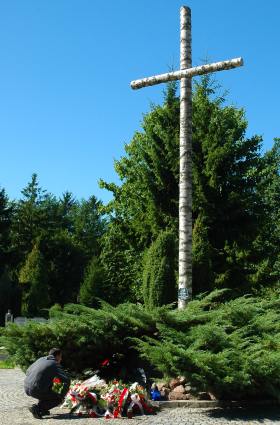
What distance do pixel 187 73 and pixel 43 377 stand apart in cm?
728

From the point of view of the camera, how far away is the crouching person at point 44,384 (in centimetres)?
867

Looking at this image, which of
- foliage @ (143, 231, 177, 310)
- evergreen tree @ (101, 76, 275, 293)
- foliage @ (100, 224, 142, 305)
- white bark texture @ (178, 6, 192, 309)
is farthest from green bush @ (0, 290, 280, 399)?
foliage @ (100, 224, 142, 305)

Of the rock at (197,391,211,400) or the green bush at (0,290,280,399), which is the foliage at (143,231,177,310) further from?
the rock at (197,391,211,400)

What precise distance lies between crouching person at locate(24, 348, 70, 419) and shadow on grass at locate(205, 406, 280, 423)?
2.38m

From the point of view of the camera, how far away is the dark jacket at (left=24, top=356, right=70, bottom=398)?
8.68 meters

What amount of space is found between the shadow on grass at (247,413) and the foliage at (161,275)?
292 inches

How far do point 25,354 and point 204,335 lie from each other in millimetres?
3458

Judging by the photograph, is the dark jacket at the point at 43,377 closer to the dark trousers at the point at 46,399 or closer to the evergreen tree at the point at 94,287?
the dark trousers at the point at 46,399

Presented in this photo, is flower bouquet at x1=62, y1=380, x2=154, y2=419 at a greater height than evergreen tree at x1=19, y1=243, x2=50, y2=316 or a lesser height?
lesser

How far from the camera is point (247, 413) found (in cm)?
864

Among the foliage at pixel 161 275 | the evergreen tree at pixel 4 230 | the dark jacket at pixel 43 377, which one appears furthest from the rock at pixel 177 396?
the evergreen tree at pixel 4 230

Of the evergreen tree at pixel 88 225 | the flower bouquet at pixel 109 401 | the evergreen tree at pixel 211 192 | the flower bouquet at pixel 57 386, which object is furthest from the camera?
the evergreen tree at pixel 88 225

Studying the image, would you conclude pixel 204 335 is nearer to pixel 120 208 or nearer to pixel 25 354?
pixel 25 354

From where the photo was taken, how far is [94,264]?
1767 inches
